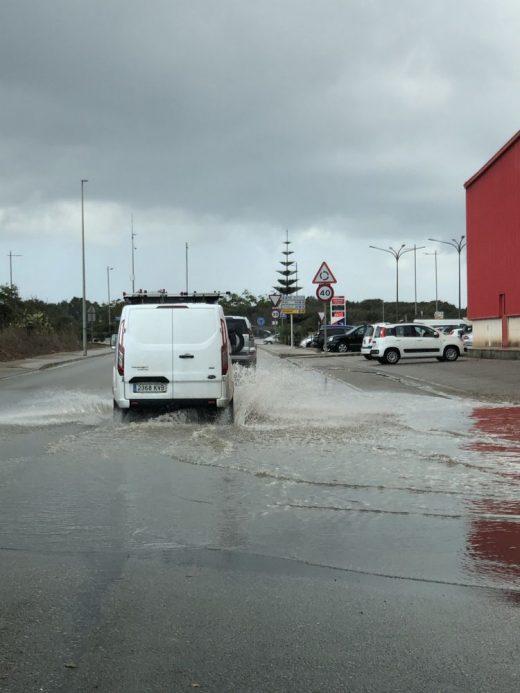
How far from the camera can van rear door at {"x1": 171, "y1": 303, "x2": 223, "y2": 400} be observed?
11.7 meters

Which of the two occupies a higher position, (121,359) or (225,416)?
(121,359)

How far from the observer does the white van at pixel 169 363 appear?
1166 cm

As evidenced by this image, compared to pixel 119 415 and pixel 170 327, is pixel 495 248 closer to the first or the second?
pixel 170 327

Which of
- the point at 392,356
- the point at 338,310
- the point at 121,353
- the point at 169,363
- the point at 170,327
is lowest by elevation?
the point at 392,356

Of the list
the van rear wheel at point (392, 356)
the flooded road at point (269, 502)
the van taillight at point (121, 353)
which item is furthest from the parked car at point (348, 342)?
the van taillight at point (121, 353)

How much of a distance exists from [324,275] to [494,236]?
925 centimetres

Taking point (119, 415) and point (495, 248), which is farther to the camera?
point (495, 248)

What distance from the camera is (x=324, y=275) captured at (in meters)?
30.6

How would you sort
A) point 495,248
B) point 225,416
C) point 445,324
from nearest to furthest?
point 225,416, point 495,248, point 445,324

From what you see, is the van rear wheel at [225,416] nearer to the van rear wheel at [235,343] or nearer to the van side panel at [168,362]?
the van side panel at [168,362]

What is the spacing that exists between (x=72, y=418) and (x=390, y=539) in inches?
336

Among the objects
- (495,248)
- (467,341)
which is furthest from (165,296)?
(467,341)

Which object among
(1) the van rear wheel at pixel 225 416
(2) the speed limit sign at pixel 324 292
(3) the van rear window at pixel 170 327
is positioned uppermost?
(2) the speed limit sign at pixel 324 292

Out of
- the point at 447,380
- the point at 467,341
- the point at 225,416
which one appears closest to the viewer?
the point at 225,416
